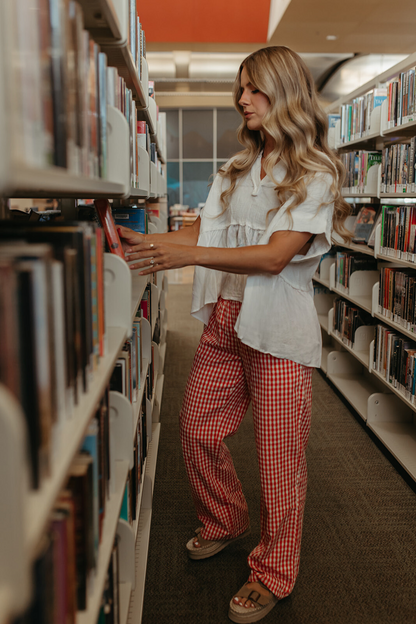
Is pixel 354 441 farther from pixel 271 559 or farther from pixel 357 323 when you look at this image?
pixel 271 559

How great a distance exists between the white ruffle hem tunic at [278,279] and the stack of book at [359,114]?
1.85 metres

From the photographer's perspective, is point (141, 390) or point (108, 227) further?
point (141, 390)

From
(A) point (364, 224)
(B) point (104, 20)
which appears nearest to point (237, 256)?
(B) point (104, 20)

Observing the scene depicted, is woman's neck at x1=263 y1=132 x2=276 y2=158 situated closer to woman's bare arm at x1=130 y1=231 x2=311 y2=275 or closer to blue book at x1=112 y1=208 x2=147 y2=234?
woman's bare arm at x1=130 y1=231 x2=311 y2=275

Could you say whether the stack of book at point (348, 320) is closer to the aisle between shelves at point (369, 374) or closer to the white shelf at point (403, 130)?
the aisle between shelves at point (369, 374)

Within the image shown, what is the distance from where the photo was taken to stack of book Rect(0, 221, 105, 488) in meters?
0.56

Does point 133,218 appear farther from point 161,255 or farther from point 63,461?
point 63,461

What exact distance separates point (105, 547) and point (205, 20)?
5.73 meters

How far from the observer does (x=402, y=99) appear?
266 centimetres

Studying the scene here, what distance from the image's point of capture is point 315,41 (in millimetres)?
5523

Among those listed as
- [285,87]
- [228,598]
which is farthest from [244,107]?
[228,598]

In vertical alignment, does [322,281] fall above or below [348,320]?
above

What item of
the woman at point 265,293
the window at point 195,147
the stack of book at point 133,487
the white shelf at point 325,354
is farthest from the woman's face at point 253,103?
the window at point 195,147

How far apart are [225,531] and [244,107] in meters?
1.38
